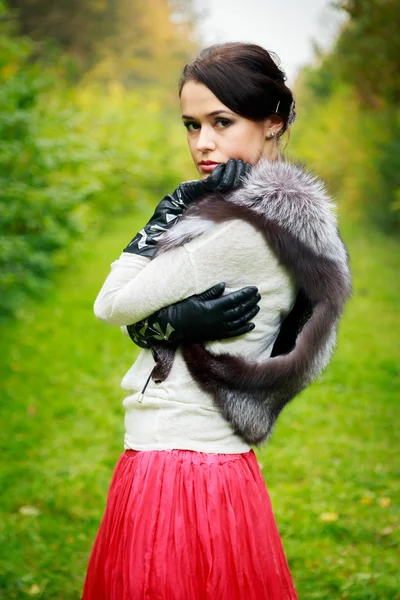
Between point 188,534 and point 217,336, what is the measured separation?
529 mm

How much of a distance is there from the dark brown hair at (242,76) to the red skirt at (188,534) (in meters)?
0.96

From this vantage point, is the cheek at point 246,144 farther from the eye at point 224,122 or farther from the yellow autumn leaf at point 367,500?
the yellow autumn leaf at point 367,500

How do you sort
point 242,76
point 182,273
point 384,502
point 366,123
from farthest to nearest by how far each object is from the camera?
point 366,123, point 384,502, point 242,76, point 182,273

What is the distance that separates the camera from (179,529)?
182cm

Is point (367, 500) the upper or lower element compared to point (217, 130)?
lower

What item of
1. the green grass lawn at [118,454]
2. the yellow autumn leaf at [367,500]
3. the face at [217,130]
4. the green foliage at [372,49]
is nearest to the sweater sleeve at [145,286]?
the face at [217,130]

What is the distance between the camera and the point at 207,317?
1738 millimetres

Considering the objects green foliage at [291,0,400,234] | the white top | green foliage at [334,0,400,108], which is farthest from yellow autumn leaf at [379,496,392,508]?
green foliage at [334,0,400,108]

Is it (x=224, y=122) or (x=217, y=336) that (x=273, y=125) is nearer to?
(x=224, y=122)

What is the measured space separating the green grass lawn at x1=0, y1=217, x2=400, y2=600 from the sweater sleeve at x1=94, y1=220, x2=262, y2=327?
2139mm

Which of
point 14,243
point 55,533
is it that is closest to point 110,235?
point 14,243

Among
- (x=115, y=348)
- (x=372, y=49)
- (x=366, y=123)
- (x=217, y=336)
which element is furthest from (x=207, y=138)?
(x=366, y=123)

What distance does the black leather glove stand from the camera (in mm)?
1739

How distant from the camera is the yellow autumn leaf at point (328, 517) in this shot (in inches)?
157
